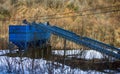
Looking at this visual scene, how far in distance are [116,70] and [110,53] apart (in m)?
0.51

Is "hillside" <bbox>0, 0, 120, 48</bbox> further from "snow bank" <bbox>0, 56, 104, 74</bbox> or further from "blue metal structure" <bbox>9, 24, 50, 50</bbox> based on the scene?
"snow bank" <bbox>0, 56, 104, 74</bbox>

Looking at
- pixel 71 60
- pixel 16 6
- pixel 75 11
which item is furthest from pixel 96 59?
pixel 16 6

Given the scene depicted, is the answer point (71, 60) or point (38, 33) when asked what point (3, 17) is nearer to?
point (38, 33)

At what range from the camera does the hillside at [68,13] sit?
1968 cm

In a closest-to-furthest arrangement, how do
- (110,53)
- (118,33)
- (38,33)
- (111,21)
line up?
(110,53) < (38,33) < (118,33) < (111,21)

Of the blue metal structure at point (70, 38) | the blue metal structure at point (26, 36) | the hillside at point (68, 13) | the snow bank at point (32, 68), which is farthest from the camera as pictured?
the hillside at point (68, 13)

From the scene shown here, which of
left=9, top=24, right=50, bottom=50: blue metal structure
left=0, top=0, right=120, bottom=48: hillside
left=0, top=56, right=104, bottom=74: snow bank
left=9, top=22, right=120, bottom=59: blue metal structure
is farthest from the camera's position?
left=0, top=0, right=120, bottom=48: hillside

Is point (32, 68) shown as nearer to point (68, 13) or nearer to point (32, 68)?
point (32, 68)

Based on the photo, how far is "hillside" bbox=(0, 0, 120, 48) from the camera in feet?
64.6

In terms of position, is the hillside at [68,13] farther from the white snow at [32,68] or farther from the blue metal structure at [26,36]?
the white snow at [32,68]

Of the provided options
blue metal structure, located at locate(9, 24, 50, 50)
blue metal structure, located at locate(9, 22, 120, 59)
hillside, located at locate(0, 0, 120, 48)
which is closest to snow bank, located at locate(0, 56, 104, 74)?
blue metal structure, located at locate(9, 22, 120, 59)

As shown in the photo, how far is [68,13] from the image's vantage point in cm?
2170

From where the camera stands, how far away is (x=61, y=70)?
7180mm

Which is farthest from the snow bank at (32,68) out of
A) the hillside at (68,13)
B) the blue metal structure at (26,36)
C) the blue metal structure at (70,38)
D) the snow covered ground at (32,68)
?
the hillside at (68,13)
